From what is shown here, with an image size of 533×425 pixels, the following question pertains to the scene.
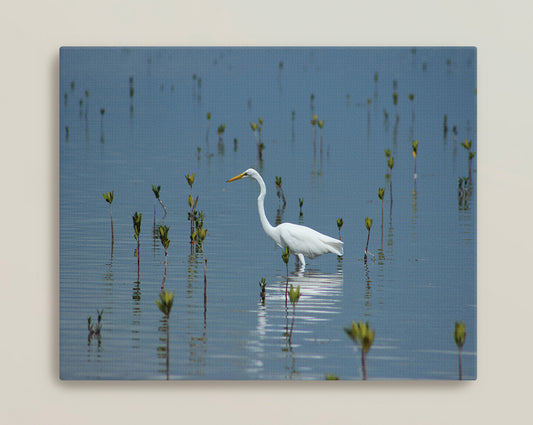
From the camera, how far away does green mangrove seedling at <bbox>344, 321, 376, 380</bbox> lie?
4.82 meters

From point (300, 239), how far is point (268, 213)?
0.19 metres

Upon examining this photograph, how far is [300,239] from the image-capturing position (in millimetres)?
5012

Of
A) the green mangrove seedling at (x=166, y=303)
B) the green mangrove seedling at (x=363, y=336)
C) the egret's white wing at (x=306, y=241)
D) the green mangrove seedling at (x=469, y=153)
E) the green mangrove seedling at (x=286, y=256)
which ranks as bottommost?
the green mangrove seedling at (x=363, y=336)

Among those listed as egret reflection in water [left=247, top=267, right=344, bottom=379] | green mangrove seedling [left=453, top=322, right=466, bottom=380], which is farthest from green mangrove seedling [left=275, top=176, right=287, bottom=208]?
green mangrove seedling [left=453, top=322, right=466, bottom=380]

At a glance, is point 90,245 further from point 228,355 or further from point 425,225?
point 425,225

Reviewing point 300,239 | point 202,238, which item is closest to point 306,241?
point 300,239

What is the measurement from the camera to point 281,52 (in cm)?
491

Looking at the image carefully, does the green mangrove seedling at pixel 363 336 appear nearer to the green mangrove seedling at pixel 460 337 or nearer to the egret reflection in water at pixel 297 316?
the egret reflection in water at pixel 297 316

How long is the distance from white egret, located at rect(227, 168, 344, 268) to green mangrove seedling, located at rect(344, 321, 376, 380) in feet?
1.21

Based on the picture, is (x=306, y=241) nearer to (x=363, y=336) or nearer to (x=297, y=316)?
(x=297, y=316)

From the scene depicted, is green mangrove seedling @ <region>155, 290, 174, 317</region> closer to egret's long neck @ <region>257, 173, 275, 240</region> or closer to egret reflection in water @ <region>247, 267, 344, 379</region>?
egret reflection in water @ <region>247, 267, 344, 379</region>

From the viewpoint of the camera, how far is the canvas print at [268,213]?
16.0ft
